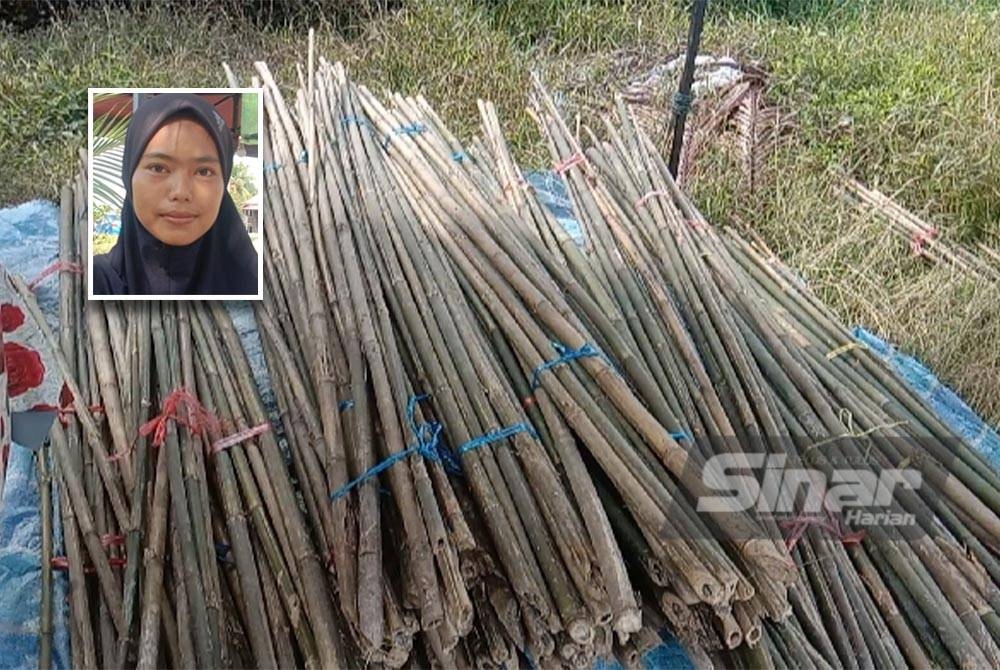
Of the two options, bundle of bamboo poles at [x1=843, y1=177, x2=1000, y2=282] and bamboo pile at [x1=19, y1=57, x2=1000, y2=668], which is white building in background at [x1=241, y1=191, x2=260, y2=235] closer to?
bamboo pile at [x1=19, y1=57, x2=1000, y2=668]

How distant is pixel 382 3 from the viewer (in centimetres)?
511

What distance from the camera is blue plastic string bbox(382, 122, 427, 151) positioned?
312cm

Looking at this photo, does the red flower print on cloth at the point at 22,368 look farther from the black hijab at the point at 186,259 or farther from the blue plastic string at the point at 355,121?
the blue plastic string at the point at 355,121

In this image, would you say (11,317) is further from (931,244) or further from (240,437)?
(931,244)

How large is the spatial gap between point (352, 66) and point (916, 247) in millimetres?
2686

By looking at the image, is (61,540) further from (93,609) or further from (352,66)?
(352,66)

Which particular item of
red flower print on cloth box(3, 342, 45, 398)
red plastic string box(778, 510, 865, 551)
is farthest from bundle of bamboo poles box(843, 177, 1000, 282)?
red flower print on cloth box(3, 342, 45, 398)

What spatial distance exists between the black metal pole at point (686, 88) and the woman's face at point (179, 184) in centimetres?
190

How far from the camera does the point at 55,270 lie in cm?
275

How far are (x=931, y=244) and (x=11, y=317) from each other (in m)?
3.20

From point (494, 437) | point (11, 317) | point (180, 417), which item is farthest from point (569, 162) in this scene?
point (11, 317)

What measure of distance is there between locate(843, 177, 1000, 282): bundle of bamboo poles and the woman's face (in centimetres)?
270

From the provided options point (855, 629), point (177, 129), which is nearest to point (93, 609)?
point (177, 129)

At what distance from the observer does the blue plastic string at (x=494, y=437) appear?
196 centimetres
